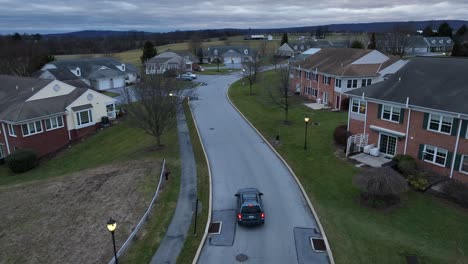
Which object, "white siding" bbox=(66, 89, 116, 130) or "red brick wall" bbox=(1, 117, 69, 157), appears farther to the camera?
"white siding" bbox=(66, 89, 116, 130)

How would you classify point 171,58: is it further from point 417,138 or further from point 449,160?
point 449,160

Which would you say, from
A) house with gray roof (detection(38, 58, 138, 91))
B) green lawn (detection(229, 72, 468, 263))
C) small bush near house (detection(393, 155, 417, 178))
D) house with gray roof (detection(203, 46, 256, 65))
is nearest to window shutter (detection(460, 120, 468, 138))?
small bush near house (detection(393, 155, 417, 178))

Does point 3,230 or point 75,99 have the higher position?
point 75,99

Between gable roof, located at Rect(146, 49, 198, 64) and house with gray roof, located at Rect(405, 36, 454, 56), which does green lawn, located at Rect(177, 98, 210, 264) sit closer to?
gable roof, located at Rect(146, 49, 198, 64)

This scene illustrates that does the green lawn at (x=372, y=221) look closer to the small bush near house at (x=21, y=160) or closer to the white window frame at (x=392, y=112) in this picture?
the white window frame at (x=392, y=112)

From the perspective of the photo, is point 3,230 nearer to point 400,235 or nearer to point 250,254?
point 250,254

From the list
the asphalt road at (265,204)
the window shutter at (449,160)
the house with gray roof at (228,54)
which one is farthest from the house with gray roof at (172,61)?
the window shutter at (449,160)

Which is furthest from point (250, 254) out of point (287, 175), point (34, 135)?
point (34, 135)
